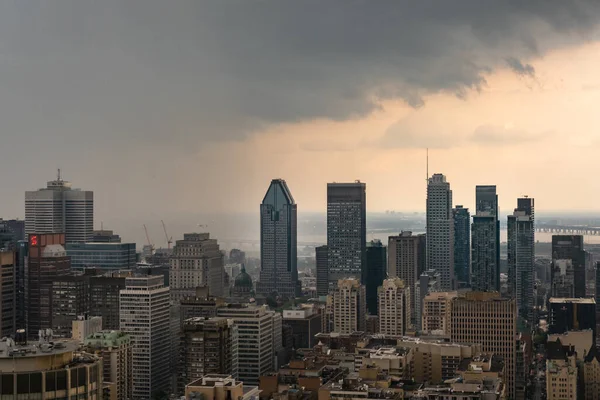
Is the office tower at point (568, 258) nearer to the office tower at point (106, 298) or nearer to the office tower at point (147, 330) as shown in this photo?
the office tower at point (147, 330)

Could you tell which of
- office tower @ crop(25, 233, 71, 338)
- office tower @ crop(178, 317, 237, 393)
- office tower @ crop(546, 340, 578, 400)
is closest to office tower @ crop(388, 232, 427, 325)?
office tower @ crop(25, 233, 71, 338)

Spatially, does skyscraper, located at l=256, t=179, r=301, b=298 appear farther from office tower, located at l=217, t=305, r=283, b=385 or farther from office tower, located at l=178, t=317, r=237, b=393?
office tower, located at l=178, t=317, r=237, b=393

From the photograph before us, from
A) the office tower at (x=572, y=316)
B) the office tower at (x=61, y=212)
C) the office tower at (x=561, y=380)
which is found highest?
the office tower at (x=61, y=212)

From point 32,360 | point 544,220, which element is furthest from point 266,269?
point 32,360

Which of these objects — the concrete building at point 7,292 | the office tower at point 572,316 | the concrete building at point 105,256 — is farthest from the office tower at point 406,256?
the concrete building at point 7,292

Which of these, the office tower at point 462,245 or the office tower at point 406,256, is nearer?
the office tower at point 406,256

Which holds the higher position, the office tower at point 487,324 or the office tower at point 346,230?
the office tower at point 346,230
